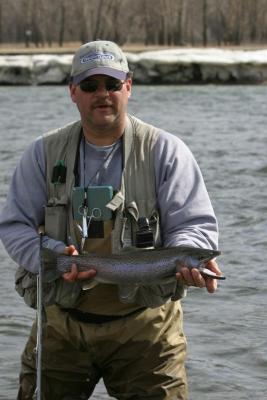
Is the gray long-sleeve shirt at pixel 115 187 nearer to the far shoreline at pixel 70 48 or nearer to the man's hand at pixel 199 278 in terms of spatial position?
the man's hand at pixel 199 278

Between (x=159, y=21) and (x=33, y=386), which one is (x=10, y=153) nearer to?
(x=33, y=386)

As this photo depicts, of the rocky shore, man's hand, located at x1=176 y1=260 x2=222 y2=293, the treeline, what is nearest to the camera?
man's hand, located at x1=176 y1=260 x2=222 y2=293

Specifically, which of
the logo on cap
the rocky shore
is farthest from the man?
the rocky shore

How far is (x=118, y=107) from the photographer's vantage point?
4.60 metres

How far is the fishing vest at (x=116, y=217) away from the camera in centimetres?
459

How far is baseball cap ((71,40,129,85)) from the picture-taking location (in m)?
4.54

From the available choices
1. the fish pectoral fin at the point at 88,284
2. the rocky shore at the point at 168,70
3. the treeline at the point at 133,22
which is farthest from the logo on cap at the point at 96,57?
the treeline at the point at 133,22

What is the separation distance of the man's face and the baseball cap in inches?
1.3

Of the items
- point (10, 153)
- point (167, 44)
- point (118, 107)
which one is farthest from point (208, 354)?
point (167, 44)

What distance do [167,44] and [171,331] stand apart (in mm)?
58591

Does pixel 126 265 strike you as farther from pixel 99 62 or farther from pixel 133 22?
pixel 133 22

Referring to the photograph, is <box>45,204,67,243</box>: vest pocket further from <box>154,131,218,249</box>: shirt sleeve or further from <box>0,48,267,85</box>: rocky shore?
<box>0,48,267,85</box>: rocky shore

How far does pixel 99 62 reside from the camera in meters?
4.54

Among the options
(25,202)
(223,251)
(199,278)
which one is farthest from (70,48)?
(199,278)
